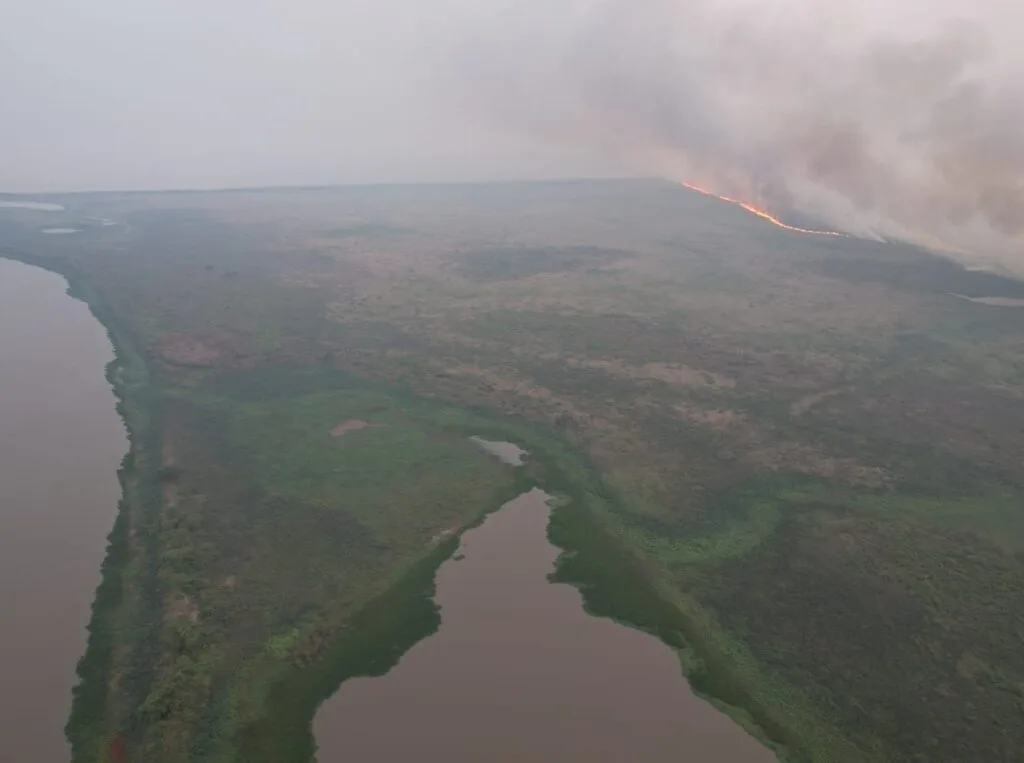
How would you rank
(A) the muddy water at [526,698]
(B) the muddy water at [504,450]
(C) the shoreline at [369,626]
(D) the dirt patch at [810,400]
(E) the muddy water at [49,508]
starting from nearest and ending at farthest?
(A) the muddy water at [526,698]
(C) the shoreline at [369,626]
(E) the muddy water at [49,508]
(B) the muddy water at [504,450]
(D) the dirt patch at [810,400]

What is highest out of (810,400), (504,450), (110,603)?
(810,400)

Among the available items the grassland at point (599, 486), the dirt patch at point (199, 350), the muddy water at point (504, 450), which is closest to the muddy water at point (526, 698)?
the grassland at point (599, 486)

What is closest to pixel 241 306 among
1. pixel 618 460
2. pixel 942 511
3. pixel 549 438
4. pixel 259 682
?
pixel 549 438

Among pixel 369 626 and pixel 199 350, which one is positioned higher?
pixel 199 350

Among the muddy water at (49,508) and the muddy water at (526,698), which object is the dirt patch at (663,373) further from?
the muddy water at (49,508)

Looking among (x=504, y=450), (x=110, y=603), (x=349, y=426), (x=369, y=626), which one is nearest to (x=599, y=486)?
(x=504, y=450)

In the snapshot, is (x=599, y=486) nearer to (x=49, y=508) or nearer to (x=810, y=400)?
(x=810, y=400)

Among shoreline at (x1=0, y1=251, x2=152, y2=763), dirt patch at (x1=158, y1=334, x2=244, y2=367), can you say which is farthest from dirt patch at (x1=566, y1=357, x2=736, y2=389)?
shoreline at (x1=0, y1=251, x2=152, y2=763)
